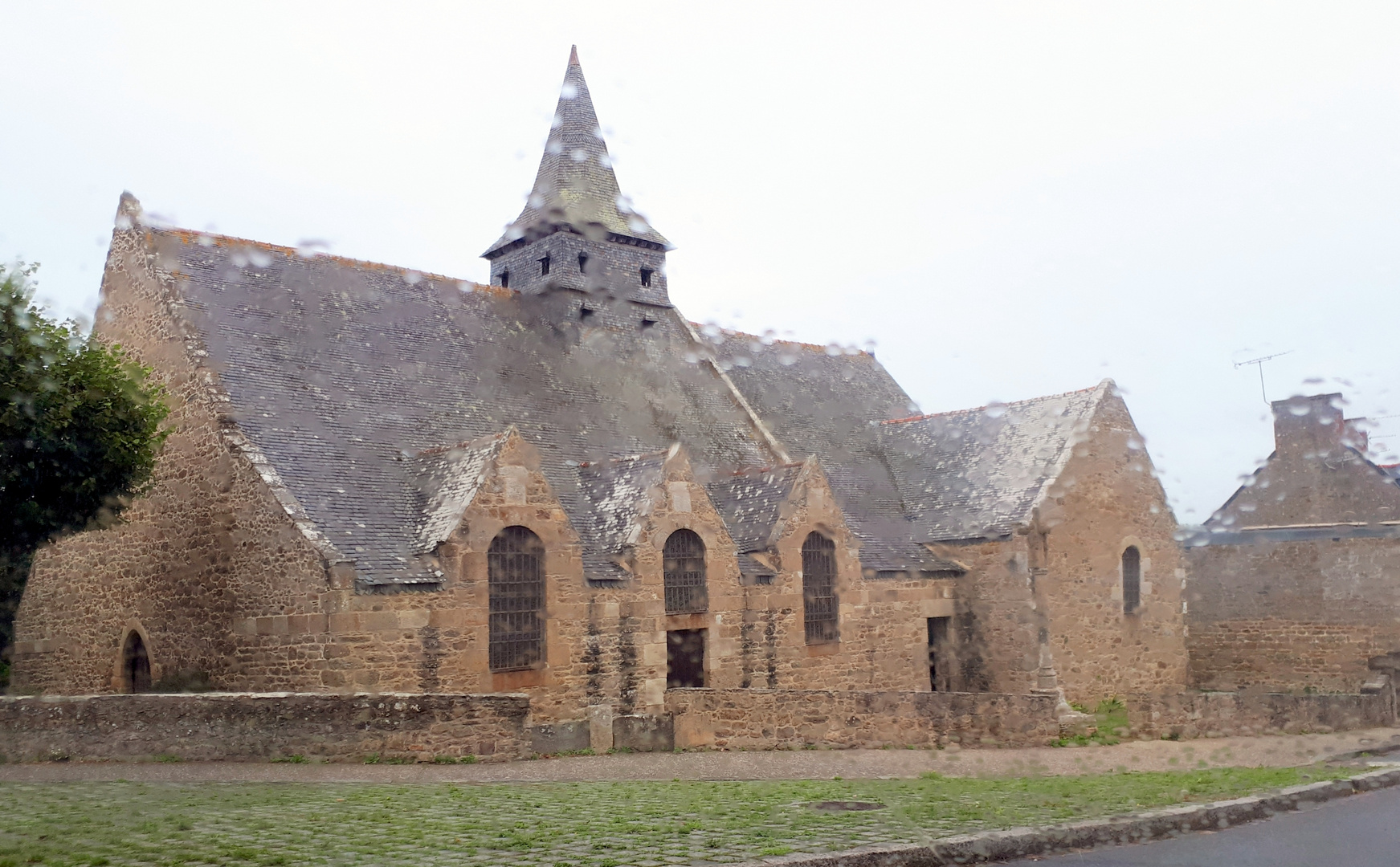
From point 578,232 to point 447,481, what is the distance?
9.81 m

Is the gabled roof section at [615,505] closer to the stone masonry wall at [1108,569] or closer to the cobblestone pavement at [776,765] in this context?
the cobblestone pavement at [776,765]

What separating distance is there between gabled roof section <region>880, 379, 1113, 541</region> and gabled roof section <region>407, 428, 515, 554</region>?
1044cm

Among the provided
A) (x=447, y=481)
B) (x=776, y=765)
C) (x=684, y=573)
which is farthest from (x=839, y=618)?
(x=447, y=481)

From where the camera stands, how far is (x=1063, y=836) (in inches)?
340

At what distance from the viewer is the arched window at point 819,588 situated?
20.4m

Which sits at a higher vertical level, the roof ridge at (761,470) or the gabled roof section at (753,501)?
the roof ridge at (761,470)

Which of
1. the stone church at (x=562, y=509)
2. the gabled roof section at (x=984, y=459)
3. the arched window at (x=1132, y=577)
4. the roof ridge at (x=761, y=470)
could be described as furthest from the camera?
the arched window at (x=1132, y=577)

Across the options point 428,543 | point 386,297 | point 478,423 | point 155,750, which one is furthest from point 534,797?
point 386,297

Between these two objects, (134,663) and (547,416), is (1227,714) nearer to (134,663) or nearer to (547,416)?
(547,416)

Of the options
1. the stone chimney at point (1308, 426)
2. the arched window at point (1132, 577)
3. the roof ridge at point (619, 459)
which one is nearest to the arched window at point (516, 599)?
the roof ridge at point (619, 459)

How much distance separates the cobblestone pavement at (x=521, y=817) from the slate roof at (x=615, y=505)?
20.9ft

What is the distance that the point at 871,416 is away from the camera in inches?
1098

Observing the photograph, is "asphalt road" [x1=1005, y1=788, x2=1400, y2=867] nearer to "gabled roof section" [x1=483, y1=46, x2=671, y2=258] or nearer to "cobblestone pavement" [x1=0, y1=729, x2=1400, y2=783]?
"cobblestone pavement" [x1=0, y1=729, x2=1400, y2=783]

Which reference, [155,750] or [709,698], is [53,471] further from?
[709,698]
